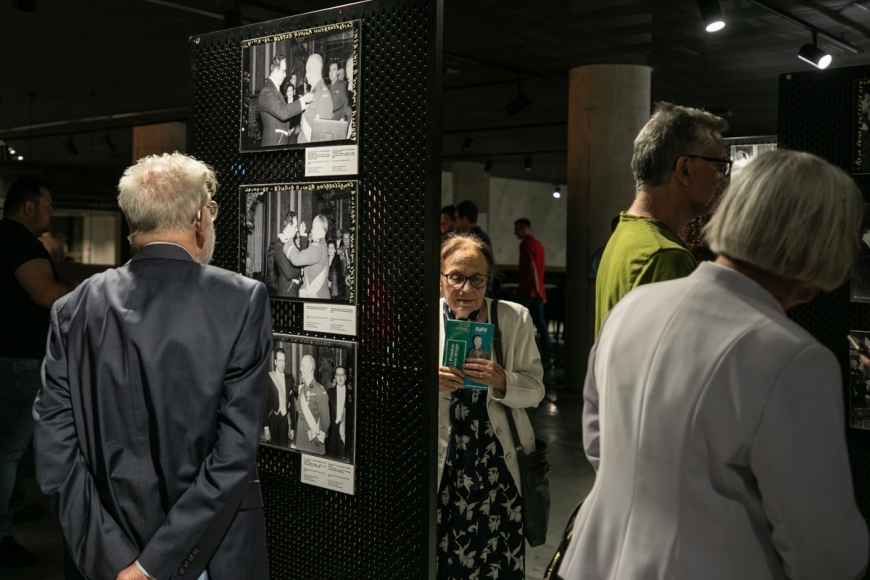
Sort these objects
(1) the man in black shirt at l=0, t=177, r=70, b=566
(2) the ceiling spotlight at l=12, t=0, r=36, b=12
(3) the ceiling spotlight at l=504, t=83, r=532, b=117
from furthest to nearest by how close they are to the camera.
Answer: (3) the ceiling spotlight at l=504, t=83, r=532, b=117 → (2) the ceiling spotlight at l=12, t=0, r=36, b=12 → (1) the man in black shirt at l=0, t=177, r=70, b=566

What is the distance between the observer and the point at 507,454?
8.93 feet

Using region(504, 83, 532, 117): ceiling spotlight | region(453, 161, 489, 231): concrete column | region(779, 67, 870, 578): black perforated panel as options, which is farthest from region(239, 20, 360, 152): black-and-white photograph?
region(453, 161, 489, 231): concrete column

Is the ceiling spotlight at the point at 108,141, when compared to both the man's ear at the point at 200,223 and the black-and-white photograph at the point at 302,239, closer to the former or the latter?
the black-and-white photograph at the point at 302,239

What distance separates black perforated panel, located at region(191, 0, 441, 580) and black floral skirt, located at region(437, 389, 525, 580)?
409 mm

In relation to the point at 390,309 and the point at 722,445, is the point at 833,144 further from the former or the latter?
the point at 722,445

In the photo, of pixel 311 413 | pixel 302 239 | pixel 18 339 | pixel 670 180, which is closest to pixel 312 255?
pixel 302 239

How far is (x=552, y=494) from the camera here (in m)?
5.35

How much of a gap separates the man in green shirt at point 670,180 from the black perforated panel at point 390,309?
0.48m

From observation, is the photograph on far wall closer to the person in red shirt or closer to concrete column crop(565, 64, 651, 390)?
concrete column crop(565, 64, 651, 390)

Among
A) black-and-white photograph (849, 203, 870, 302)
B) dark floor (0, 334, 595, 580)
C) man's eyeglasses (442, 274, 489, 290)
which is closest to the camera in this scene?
black-and-white photograph (849, 203, 870, 302)

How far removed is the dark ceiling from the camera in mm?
7289

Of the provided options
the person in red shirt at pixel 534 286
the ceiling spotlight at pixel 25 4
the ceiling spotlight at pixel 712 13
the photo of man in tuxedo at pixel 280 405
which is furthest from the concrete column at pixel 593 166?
the photo of man in tuxedo at pixel 280 405

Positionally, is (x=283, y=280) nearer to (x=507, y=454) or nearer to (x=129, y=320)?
(x=129, y=320)

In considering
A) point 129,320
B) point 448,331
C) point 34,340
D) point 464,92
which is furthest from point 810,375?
point 464,92
